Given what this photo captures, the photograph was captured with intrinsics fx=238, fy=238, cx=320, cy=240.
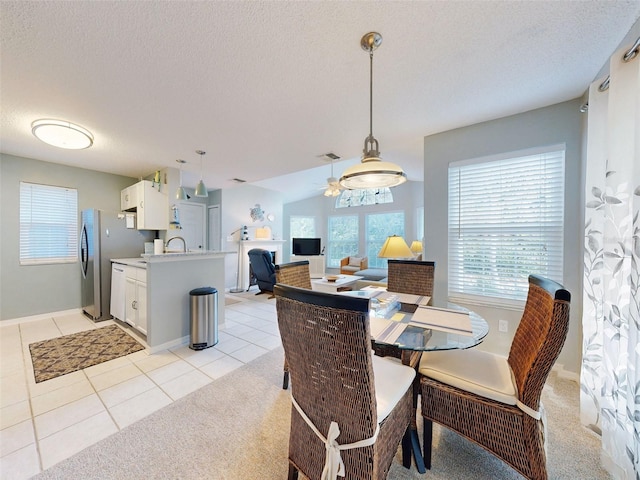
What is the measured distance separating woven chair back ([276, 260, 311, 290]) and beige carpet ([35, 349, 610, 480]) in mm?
937

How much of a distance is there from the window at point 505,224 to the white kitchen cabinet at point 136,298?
3.51 m

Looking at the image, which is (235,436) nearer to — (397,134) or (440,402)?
(440,402)

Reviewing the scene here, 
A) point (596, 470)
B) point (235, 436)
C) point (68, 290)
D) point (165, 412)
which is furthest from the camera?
point (68, 290)

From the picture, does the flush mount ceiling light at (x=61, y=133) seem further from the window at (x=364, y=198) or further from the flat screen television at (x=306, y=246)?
the window at (x=364, y=198)

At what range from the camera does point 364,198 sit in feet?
25.0

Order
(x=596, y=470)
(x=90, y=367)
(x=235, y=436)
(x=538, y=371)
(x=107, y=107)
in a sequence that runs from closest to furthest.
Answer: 1. (x=538, y=371)
2. (x=596, y=470)
3. (x=235, y=436)
4. (x=107, y=107)
5. (x=90, y=367)

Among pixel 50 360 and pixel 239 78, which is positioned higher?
pixel 239 78

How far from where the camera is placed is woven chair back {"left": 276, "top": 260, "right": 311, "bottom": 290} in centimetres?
214

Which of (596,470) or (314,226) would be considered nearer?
(596,470)

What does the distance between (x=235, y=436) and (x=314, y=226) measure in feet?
23.3

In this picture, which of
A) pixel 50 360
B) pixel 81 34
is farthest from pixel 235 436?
pixel 81 34

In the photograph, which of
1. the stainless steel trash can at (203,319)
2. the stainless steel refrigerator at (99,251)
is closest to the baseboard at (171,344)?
the stainless steel trash can at (203,319)

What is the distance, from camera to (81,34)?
54.4 inches

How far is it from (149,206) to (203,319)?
7.21ft
